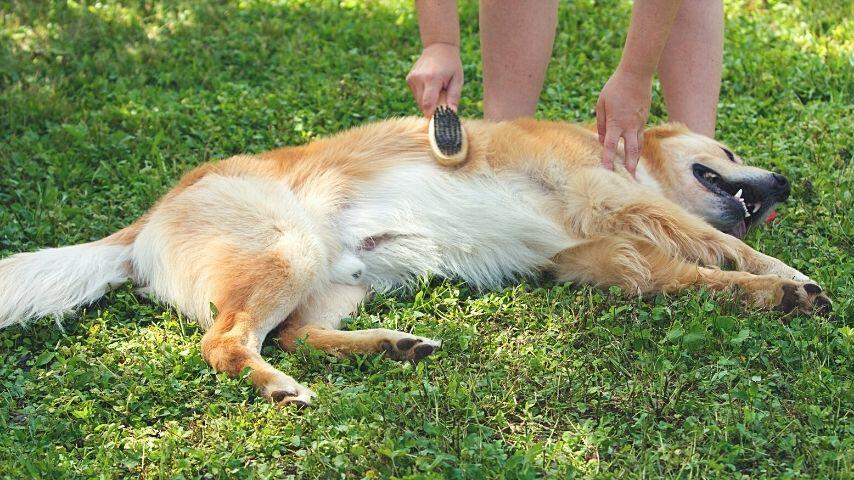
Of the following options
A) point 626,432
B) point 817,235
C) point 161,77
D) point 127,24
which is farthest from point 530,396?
point 127,24

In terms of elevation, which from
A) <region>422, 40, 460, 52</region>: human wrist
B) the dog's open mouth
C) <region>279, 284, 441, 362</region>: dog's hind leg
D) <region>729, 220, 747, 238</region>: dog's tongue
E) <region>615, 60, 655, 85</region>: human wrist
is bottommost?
<region>279, 284, 441, 362</region>: dog's hind leg

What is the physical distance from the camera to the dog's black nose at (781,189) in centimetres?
486

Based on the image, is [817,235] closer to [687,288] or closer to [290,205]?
[687,288]

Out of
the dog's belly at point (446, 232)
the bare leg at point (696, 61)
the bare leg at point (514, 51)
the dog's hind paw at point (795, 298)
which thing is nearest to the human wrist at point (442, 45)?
the bare leg at point (514, 51)

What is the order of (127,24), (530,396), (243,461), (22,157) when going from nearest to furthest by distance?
(243,461) → (530,396) → (22,157) → (127,24)

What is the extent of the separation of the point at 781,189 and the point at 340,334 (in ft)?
7.76

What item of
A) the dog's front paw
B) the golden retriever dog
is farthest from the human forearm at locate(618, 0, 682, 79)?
the dog's front paw

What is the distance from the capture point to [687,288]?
4176 mm

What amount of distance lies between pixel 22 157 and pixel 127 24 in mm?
2199

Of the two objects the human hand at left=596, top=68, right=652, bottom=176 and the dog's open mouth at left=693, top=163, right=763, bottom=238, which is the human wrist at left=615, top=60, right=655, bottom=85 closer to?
the human hand at left=596, top=68, right=652, bottom=176

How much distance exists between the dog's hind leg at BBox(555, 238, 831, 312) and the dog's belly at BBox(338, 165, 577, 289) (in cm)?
12

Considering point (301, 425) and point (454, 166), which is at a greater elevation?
point (454, 166)

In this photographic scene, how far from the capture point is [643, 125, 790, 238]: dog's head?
16.1ft

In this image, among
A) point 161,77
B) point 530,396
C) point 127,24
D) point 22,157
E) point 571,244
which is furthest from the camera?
point 127,24
